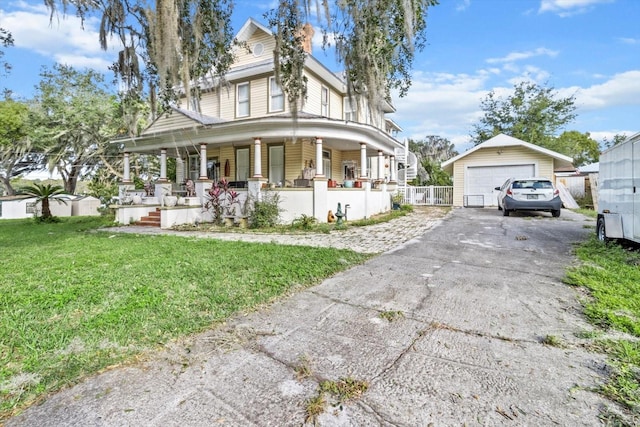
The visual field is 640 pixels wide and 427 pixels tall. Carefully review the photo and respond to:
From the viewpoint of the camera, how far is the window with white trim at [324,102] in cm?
1478

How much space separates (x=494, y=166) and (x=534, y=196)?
640 centimetres

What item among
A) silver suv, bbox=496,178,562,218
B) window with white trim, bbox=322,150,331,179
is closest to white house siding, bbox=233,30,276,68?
window with white trim, bbox=322,150,331,179

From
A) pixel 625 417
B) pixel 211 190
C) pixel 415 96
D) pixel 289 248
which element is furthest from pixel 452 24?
pixel 211 190

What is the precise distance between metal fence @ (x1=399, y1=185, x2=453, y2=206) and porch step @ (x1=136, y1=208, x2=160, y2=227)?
13.8 m

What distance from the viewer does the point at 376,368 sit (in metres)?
2.16

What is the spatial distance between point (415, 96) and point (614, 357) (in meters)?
6.40

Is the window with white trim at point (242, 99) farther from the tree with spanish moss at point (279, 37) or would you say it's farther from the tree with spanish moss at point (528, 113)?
the tree with spanish moss at point (528, 113)

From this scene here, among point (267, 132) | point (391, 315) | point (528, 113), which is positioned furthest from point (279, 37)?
point (528, 113)

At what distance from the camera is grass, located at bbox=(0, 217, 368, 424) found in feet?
7.35

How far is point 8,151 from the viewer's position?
2386 centimetres

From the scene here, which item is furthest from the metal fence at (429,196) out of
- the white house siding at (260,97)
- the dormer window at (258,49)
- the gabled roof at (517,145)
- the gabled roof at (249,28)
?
the gabled roof at (249,28)

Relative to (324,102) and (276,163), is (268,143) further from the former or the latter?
(324,102)

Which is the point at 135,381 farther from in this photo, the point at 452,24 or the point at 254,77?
the point at 254,77

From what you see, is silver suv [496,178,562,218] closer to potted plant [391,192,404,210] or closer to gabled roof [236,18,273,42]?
potted plant [391,192,404,210]
